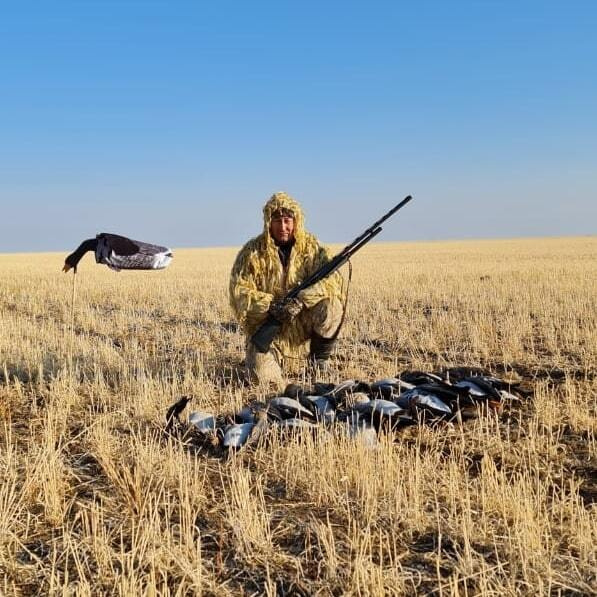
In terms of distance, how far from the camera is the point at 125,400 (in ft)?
14.9

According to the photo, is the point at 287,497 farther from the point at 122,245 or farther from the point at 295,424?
the point at 122,245

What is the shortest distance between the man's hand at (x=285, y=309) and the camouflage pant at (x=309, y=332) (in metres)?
0.32

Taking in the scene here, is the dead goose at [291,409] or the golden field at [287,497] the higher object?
the dead goose at [291,409]

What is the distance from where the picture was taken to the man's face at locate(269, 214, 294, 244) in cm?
521

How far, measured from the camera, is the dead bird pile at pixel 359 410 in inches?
139

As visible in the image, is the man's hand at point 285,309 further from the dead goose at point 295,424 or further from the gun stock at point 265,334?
the dead goose at point 295,424

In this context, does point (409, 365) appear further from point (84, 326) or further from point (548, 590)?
point (84, 326)

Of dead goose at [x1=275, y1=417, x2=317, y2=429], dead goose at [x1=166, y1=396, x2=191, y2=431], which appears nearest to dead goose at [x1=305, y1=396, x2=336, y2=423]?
dead goose at [x1=275, y1=417, x2=317, y2=429]

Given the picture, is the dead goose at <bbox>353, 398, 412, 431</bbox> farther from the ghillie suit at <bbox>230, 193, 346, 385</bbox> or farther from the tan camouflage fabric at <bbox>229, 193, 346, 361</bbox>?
the tan camouflage fabric at <bbox>229, 193, 346, 361</bbox>

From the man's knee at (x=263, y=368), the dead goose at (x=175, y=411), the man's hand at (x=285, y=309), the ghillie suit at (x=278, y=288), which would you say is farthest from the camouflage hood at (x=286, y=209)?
the dead goose at (x=175, y=411)

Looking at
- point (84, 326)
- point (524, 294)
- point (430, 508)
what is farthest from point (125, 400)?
point (524, 294)

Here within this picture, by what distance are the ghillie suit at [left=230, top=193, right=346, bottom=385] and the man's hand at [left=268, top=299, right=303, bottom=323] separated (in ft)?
0.19

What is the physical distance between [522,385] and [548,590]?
→ 2.77 m

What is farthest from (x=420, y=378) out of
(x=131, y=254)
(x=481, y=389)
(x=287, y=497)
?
(x=131, y=254)
